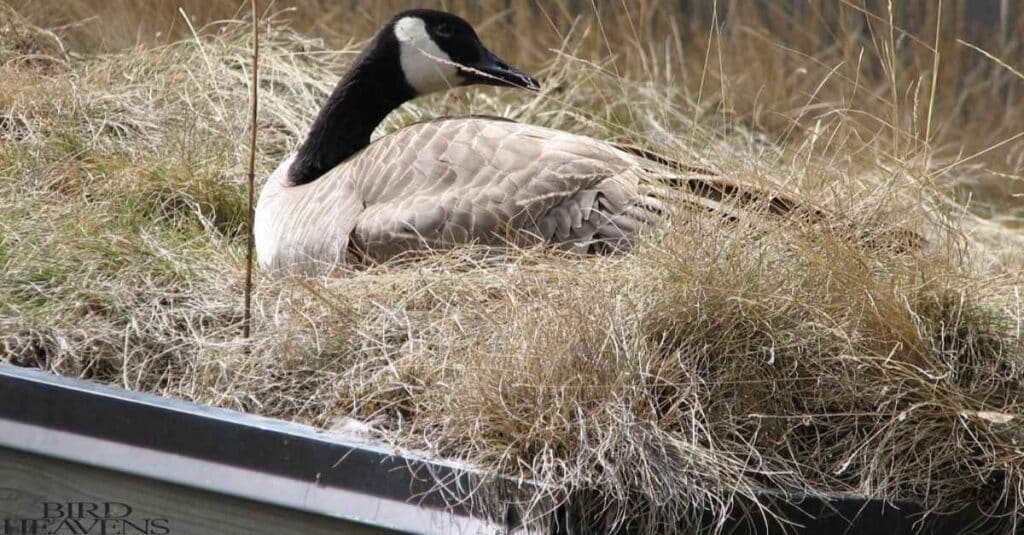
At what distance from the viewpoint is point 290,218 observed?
13.3 feet

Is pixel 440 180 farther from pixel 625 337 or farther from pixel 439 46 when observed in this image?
pixel 625 337

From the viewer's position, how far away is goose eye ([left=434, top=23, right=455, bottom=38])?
4.33m

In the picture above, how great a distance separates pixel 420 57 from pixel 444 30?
0.39ft

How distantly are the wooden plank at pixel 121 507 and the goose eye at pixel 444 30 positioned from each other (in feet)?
6.47

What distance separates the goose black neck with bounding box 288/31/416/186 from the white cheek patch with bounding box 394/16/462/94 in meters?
0.03

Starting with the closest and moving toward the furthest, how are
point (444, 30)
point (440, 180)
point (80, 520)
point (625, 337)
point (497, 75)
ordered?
point (625, 337) → point (80, 520) → point (440, 180) → point (497, 75) → point (444, 30)

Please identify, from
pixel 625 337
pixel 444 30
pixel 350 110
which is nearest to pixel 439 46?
pixel 444 30

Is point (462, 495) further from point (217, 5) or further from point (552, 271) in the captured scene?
point (217, 5)

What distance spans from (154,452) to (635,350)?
1.03 m

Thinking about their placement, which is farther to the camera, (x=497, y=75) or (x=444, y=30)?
(x=444, y=30)

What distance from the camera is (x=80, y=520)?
116 inches

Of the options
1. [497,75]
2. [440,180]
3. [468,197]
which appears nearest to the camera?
[468,197]

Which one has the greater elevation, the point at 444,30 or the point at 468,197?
the point at 444,30

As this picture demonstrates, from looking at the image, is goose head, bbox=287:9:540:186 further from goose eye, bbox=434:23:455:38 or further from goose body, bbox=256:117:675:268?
goose body, bbox=256:117:675:268
